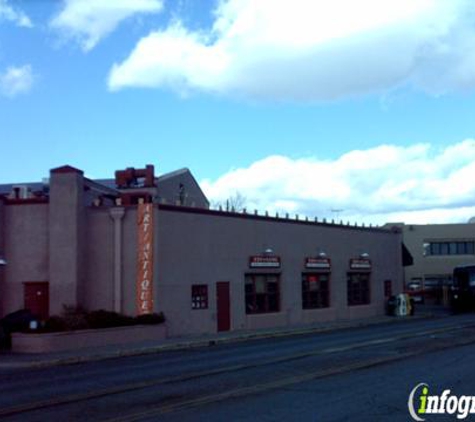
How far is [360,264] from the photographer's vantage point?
1868 inches

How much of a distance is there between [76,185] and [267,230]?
11365 millimetres

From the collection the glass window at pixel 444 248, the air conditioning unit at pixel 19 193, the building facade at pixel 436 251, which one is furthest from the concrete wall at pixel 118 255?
the glass window at pixel 444 248

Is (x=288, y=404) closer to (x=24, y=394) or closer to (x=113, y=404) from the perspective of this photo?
(x=113, y=404)

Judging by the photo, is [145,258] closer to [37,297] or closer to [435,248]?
[37,297]

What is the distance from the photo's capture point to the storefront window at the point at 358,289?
46.8 metres

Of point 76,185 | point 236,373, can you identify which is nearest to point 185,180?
point 76,185

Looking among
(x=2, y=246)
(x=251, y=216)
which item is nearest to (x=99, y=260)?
(x=2, y=246)

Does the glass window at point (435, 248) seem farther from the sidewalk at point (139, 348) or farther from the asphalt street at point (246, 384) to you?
the asphalt street at point (246, 384)

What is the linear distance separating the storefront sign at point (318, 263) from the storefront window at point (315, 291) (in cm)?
53

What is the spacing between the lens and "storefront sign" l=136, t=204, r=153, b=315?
30.5 meters

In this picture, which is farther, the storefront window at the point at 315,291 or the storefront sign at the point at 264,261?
the storefront window at the point at 315,291

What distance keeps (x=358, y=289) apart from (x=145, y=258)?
20.7 meters

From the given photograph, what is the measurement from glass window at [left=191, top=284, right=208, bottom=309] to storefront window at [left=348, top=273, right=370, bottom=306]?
49.1 feet

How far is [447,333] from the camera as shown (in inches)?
1137
